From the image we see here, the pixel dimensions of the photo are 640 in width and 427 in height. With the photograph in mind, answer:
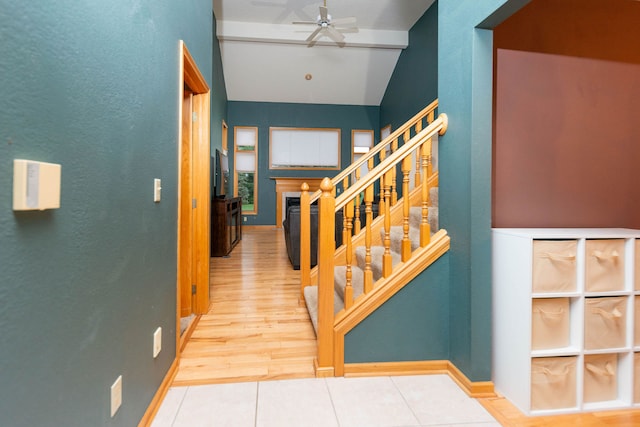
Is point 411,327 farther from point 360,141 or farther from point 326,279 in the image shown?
point 360,141

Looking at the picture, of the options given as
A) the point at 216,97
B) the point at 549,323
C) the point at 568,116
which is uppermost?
the point at 216,97

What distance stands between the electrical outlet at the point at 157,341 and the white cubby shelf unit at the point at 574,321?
6.01 ft

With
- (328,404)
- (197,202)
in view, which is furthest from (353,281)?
(197,202)

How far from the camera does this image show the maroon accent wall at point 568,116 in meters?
2.04

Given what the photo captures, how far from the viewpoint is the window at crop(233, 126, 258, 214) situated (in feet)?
29.2

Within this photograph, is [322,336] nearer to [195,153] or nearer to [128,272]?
[128,272]

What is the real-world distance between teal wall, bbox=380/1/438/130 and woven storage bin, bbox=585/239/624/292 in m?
4.47

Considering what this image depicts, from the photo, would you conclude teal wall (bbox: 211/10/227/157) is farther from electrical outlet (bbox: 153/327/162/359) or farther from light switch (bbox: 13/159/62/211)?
light switch (bbox: 13/159/62/211)

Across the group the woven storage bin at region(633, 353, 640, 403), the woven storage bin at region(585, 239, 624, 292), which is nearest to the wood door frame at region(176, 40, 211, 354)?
the woven storage bin at region(585, 239, 624, 292)

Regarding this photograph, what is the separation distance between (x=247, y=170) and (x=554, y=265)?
792 cm

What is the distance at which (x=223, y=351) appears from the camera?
233 centimetres

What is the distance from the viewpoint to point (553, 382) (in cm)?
178

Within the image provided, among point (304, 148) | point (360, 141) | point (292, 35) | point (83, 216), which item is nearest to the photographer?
point (83, 216)

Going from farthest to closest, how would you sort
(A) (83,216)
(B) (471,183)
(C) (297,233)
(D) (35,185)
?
(C) (297,233) → (B) (471,183) → (A) (83,216) → (D) (35,185)
